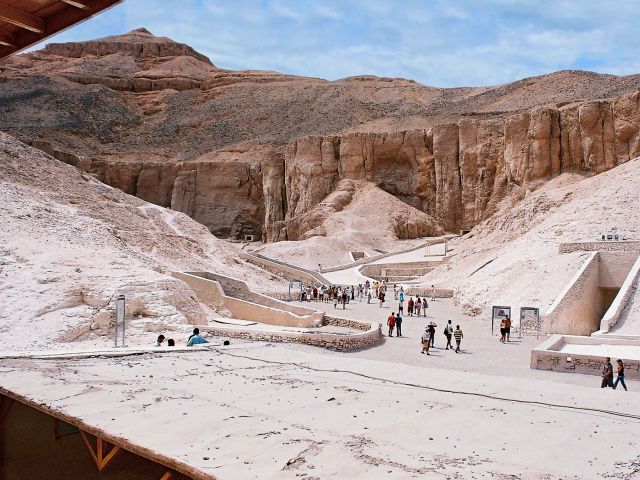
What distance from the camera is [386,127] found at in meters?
60.5

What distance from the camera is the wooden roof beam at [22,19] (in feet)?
13.4

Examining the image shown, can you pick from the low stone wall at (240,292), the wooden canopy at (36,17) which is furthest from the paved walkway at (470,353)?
the wooden canopy at (36,17)

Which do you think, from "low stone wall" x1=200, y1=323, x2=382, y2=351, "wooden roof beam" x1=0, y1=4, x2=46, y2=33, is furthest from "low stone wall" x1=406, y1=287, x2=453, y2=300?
"wooden roof beam" x1=0, y1=4, x2=46, y2=33

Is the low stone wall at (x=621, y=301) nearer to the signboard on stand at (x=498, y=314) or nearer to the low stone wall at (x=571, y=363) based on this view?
the signboard on stand at (x=498, y=314)

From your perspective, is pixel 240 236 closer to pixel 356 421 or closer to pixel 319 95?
pixel 319 95

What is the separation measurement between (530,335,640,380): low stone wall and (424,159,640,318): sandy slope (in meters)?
6.35

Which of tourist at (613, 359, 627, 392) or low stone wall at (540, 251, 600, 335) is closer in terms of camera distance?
tourist at (613, 359, 627, 392)

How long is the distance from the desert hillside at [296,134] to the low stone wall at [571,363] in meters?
30.0

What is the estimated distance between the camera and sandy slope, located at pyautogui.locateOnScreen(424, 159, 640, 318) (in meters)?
20.6

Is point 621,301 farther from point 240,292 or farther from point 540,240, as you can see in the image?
point 240,292

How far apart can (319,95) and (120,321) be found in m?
73.6

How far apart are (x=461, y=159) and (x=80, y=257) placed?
123 ft

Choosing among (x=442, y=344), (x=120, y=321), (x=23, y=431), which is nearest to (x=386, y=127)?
(x=442, y=344)

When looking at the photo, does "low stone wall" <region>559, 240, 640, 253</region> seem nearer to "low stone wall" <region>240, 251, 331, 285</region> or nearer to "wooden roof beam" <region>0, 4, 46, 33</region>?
"low stone wall" <region>240, 251, 331, 285</region>
